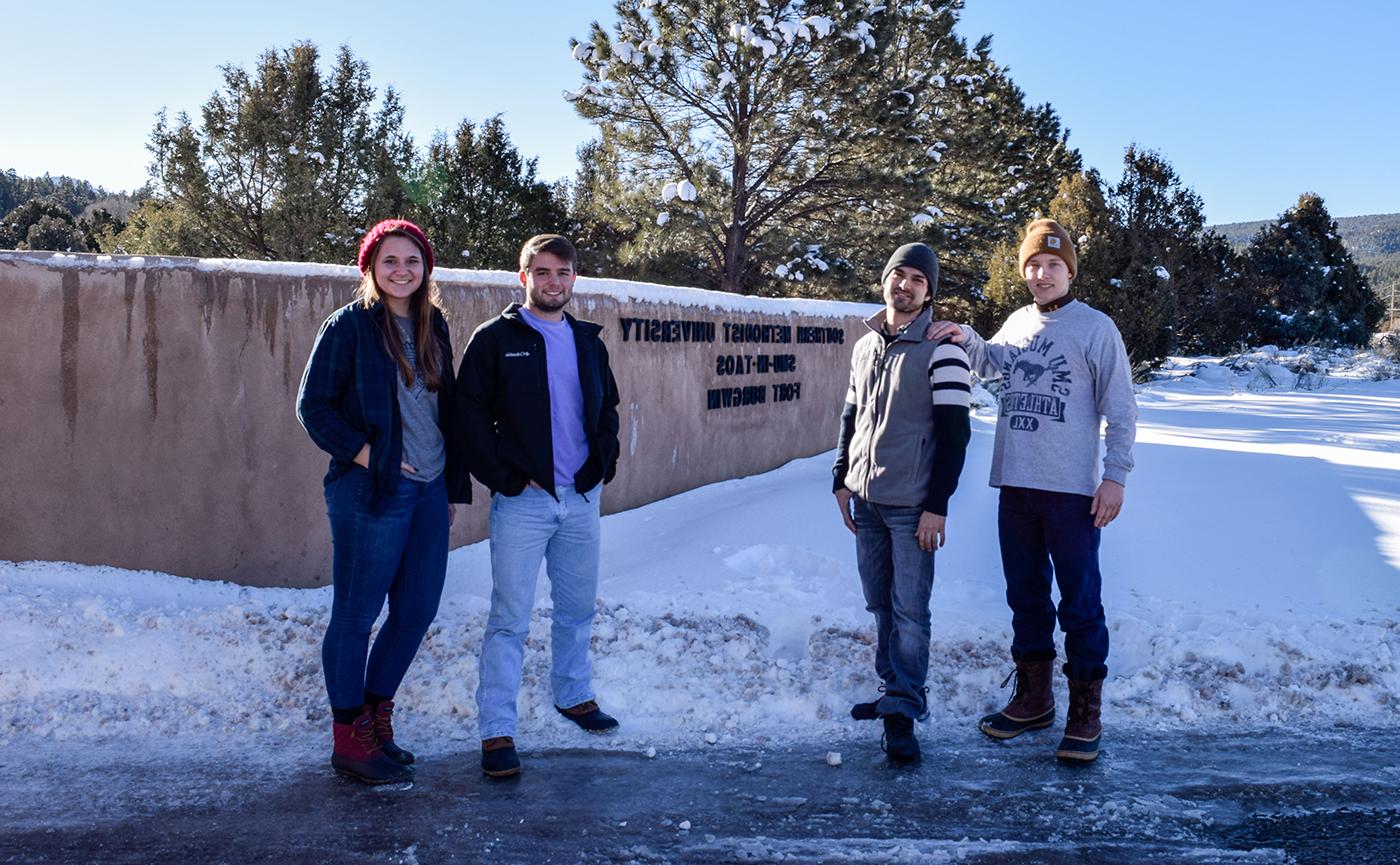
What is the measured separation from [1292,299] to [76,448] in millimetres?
36701

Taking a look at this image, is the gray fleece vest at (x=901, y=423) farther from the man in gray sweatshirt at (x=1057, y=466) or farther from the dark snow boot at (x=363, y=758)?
the dark snow boot at (x=363, y=758)

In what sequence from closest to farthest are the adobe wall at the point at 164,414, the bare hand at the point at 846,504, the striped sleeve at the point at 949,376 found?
the striped sleeve at the point at 949,376, the bare hand at the point at 846,504, the adobe wall at the point at 164,414

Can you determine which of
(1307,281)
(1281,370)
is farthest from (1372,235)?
(1281,370)

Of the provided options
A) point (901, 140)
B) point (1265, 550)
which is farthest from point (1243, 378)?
point (1265, 550)

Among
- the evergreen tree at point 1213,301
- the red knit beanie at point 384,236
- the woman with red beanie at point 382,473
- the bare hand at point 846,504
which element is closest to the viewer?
the woman with red beanie at point 382,473

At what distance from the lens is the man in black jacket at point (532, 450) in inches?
135

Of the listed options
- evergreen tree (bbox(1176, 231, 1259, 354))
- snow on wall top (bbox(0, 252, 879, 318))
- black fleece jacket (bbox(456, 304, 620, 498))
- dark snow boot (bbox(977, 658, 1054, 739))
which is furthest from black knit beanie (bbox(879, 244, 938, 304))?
evergreen tree (bbox(1176, 231, 1259, 354))

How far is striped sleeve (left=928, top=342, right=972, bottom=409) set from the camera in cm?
347

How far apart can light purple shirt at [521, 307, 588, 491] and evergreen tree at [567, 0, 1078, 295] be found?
46.7 ft

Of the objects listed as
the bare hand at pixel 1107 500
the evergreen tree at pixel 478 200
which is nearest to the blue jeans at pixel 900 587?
the bare hand at pixel 1107 500

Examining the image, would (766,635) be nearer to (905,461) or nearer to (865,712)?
(865,712)

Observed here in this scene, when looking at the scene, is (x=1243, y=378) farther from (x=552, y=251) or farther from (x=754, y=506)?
(x=552, y=251)

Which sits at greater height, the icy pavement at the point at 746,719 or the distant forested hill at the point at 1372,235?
the distant forested hill at the point at 1372,235

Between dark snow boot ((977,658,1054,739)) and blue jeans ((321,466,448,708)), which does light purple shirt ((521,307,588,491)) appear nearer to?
blue jeans ((321,466,448,708))
